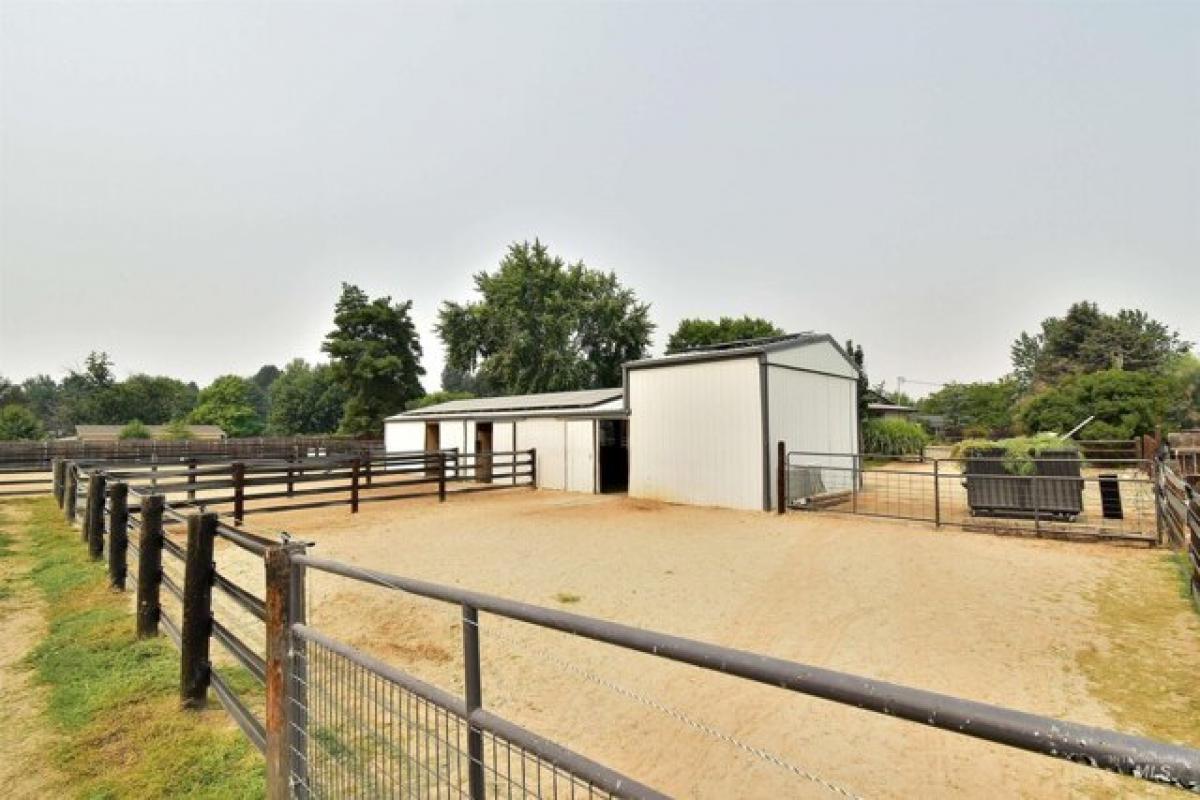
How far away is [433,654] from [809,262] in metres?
20.2

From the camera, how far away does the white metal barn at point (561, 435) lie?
54.9 ft

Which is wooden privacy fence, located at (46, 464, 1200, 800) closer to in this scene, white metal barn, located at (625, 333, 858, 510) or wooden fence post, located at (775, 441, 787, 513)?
wooden fence post, located at (775, 441, 787, 513)

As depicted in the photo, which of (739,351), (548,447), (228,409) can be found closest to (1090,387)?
(739,351)

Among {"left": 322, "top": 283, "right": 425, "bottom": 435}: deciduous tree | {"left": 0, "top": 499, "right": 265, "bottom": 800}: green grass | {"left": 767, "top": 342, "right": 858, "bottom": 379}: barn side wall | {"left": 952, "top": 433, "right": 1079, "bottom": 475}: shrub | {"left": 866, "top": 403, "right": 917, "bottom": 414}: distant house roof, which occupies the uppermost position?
{"left": 322, "top": 283, "right": 425, "bottom": 435}: deciduous tree

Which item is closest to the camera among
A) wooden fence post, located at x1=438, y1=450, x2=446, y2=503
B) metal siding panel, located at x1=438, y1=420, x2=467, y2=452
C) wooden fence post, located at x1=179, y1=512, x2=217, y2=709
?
wooden fence post, located at x1=179, y1=512, x2=217, y2=709

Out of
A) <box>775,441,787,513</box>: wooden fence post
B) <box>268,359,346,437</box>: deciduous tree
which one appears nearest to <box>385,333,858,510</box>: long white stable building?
<box>775,441,787,513</box>: wooden fence post

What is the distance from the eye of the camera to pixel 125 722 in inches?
144

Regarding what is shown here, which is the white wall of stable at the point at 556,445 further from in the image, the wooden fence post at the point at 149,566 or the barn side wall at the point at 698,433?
the wooden fence post at the point at 149,566

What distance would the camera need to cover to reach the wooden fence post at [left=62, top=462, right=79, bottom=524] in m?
10.5

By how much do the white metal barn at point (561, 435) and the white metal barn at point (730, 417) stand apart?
138 cm

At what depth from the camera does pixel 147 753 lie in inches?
131

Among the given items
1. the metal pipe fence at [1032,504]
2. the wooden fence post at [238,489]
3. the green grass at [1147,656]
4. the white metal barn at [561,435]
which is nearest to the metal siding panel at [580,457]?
the white metal barn at [561,435]

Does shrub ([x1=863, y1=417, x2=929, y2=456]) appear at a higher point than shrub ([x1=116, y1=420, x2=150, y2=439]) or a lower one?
lower

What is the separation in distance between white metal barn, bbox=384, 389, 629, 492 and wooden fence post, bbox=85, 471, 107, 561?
11.0 metres
